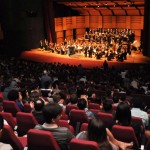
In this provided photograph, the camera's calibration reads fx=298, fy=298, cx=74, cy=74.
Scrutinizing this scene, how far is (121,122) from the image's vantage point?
395 centimetres

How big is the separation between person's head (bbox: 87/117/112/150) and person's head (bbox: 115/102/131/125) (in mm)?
948

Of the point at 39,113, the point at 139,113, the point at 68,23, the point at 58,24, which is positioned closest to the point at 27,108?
the point at 39,113

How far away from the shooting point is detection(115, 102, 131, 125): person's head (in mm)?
3801

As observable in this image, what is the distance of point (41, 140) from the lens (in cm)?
321

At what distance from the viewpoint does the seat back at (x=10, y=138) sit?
3.49m

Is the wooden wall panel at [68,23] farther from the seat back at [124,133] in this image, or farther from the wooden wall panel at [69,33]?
the seat back at [124,133]

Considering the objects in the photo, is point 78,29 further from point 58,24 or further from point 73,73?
point 73,73

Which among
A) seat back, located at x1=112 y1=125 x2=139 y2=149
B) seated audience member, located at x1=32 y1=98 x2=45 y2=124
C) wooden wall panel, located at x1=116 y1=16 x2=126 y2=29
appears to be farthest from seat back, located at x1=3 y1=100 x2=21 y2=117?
wooden wall panel, located at x1=116 y1=16 x2=126 y2=29

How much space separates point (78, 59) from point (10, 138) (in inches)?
530

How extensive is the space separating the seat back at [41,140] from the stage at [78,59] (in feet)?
41.6

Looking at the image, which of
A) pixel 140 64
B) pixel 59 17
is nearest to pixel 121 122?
pixel 140 64

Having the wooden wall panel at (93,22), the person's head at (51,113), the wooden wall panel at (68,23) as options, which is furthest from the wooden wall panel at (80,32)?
the person's head at (51,113)

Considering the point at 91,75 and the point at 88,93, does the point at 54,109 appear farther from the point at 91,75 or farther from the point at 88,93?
the point at 91,75

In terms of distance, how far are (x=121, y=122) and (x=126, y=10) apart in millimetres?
19156
